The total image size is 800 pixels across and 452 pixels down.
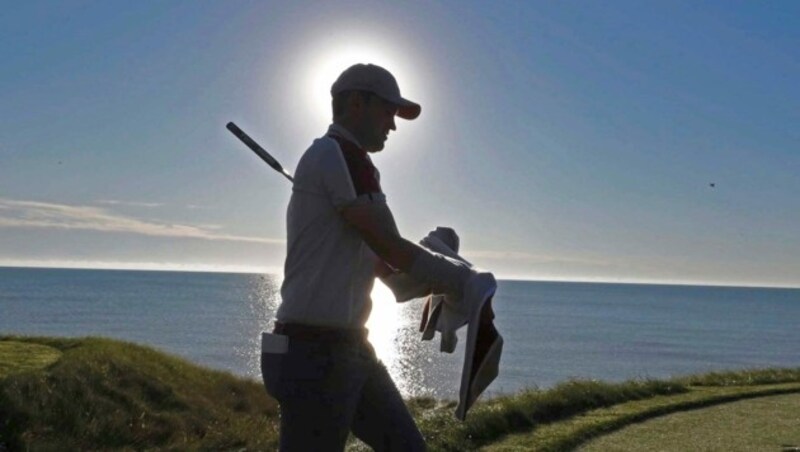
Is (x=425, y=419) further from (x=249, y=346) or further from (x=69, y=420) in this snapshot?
(x=249, y=346)

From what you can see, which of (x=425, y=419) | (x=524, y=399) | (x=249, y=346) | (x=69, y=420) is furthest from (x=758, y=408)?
(x=249, y=346)

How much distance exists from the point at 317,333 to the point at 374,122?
84cm

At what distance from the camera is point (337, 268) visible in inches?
133

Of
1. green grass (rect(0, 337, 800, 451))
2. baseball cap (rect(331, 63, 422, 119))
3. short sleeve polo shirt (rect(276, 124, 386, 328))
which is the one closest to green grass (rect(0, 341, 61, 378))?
green grass (rect(0, 337, 800, 451))

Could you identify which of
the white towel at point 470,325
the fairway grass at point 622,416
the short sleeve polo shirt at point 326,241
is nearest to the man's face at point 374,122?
the short sleeve polo shirt at point 326,241

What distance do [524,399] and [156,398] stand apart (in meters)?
5.95

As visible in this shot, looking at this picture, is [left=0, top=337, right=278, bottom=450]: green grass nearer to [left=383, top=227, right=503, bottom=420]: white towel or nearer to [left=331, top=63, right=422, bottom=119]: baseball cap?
[left=383, top=227, right=503, bottom=420]: white towel

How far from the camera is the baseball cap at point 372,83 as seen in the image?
11.5 ft

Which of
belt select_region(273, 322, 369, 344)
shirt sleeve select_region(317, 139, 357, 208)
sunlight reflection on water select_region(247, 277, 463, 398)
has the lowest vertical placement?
sunlight reflection on water select_region(247, 277, 463, 398)

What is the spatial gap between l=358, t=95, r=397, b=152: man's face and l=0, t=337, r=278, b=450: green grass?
6.28 meters

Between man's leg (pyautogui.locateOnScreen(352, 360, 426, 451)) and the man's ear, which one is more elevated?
the man's ear

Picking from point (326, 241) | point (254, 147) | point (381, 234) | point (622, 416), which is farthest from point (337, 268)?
point (622, 416)

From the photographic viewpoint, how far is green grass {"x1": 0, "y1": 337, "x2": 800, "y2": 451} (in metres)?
9.21

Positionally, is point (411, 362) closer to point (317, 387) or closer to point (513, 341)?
point (513, 341)
